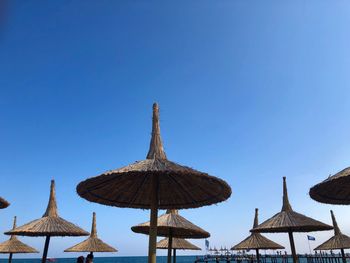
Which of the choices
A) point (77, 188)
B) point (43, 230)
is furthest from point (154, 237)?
point (43, 230)

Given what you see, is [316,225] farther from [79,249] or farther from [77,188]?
[79,249]

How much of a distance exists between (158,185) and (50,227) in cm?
532

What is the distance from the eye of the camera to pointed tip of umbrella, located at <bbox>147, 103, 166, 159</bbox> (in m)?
6.26

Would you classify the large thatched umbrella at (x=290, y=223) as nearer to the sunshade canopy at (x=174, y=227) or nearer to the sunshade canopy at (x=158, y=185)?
the sunshade canopy at (x=174, y=227)

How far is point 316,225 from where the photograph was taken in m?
11.1

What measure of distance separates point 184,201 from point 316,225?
6139mm

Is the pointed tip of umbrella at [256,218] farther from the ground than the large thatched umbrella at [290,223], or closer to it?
farther from the ground

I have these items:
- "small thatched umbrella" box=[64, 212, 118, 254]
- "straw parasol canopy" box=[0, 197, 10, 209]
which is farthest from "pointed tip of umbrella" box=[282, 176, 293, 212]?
"straw parasol canopy" box=[0, 197, 10, 209]

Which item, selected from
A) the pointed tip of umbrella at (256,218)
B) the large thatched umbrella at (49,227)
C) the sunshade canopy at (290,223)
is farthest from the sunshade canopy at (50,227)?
the pointed tip of umbrella at (256,218)

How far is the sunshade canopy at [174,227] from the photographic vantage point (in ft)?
36.0

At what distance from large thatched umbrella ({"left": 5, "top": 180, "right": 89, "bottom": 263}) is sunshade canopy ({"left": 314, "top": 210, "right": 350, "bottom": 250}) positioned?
13755 mm

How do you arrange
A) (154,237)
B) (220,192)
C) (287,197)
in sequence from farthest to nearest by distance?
(287,197), (220,192), (154,237)

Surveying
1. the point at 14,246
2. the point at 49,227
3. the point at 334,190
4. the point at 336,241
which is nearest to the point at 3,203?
the point at 49,227

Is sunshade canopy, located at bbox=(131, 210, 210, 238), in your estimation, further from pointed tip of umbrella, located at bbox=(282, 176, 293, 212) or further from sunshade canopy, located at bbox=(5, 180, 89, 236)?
pointed tip of umbrella, located at bbox=(282, 176, 293, 212)
